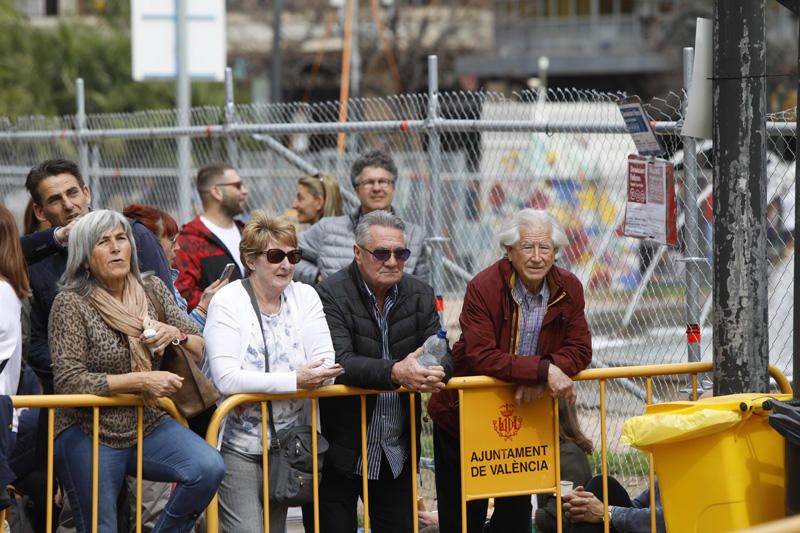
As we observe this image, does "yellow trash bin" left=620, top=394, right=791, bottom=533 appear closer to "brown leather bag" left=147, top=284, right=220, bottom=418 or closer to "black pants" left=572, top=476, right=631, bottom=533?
"black pants" left=572, top=476, right=631, bottom=533

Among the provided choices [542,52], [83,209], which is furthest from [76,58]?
[83,209]

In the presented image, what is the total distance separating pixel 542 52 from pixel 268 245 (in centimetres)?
4105

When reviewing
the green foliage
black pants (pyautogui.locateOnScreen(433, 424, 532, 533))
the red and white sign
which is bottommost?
black pants (pyautogui.locateOnScreen(433, 424, 532, 533))

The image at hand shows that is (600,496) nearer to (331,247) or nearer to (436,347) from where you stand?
(436,347)

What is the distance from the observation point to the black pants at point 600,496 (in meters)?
5.77

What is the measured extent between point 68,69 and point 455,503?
26.9 meters

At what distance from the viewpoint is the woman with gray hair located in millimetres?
5102

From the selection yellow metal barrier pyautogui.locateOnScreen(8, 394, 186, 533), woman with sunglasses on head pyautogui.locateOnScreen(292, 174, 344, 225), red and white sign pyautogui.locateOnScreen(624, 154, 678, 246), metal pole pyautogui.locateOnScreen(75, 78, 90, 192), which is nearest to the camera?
yellow metal barrier pyautogui.locateOnScreen(8, 394, 186, 533)

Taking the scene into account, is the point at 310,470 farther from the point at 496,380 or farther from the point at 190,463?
the point at 496,380

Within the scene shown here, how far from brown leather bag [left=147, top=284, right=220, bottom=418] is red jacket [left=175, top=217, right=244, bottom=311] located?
2.19 m

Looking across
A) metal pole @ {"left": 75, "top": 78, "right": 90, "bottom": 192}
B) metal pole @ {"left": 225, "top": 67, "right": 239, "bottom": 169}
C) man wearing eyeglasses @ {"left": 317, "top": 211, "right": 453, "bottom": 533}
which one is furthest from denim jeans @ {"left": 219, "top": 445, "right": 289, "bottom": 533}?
metal pole @ {"left": 75, "top": 78, "right": 90, "bottom": 192}

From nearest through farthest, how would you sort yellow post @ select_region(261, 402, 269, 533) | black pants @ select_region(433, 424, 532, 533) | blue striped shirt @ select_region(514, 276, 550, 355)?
1. yellow post @ select_region(261, 402, 269, 533)
2. blue striped shirt @ select_region(514, 276, 550, 355)
3. black pants @ select_region(433, 424, 532, 533)

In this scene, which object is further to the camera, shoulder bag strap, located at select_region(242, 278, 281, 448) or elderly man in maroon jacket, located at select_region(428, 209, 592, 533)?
elderly man in maroon jacket, located at select_region(428, 209, 592, 533)

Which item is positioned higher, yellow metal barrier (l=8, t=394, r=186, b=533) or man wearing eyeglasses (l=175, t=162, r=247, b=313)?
man wearing eyeglasses (l=175, t=162, r=247, b=313)
